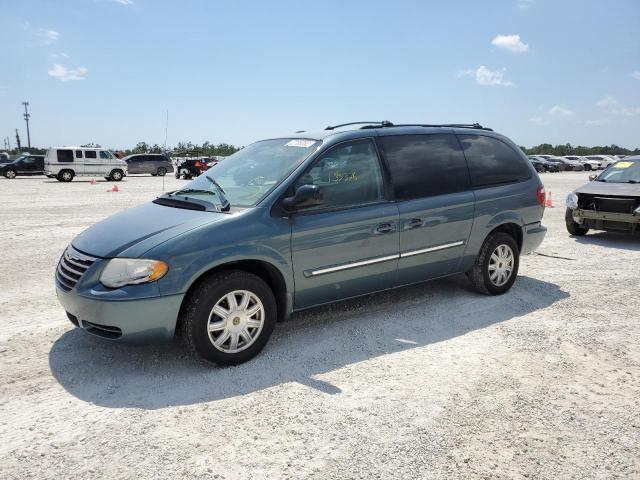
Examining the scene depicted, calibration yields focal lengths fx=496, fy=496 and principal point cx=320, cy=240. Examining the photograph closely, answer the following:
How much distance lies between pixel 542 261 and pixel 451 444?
5.27m

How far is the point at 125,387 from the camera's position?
137 inches

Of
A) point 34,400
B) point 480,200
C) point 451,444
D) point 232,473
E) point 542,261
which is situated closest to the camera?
point 232,473

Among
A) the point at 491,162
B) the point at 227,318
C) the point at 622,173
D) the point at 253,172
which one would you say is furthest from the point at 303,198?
the point at 622,173

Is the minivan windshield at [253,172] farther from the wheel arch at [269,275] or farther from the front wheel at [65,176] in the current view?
the front wheel at [65,176]

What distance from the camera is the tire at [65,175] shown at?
27.9 m

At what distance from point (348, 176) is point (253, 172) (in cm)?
85

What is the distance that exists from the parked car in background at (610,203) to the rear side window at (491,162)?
12.8 ft

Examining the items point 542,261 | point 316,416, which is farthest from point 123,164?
point 316,416

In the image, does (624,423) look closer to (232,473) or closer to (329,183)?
(232,473)

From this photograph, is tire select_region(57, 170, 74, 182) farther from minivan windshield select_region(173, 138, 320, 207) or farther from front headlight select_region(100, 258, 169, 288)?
front headlight select_region(100, 258, 169, 288)

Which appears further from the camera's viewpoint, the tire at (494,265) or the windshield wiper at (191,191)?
the tire at (494,265)

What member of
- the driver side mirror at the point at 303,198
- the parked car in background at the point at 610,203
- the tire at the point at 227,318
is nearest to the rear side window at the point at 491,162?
the driver side mirror at the point at 303,198

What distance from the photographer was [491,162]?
5492 mm

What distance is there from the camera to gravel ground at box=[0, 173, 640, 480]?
268cm
